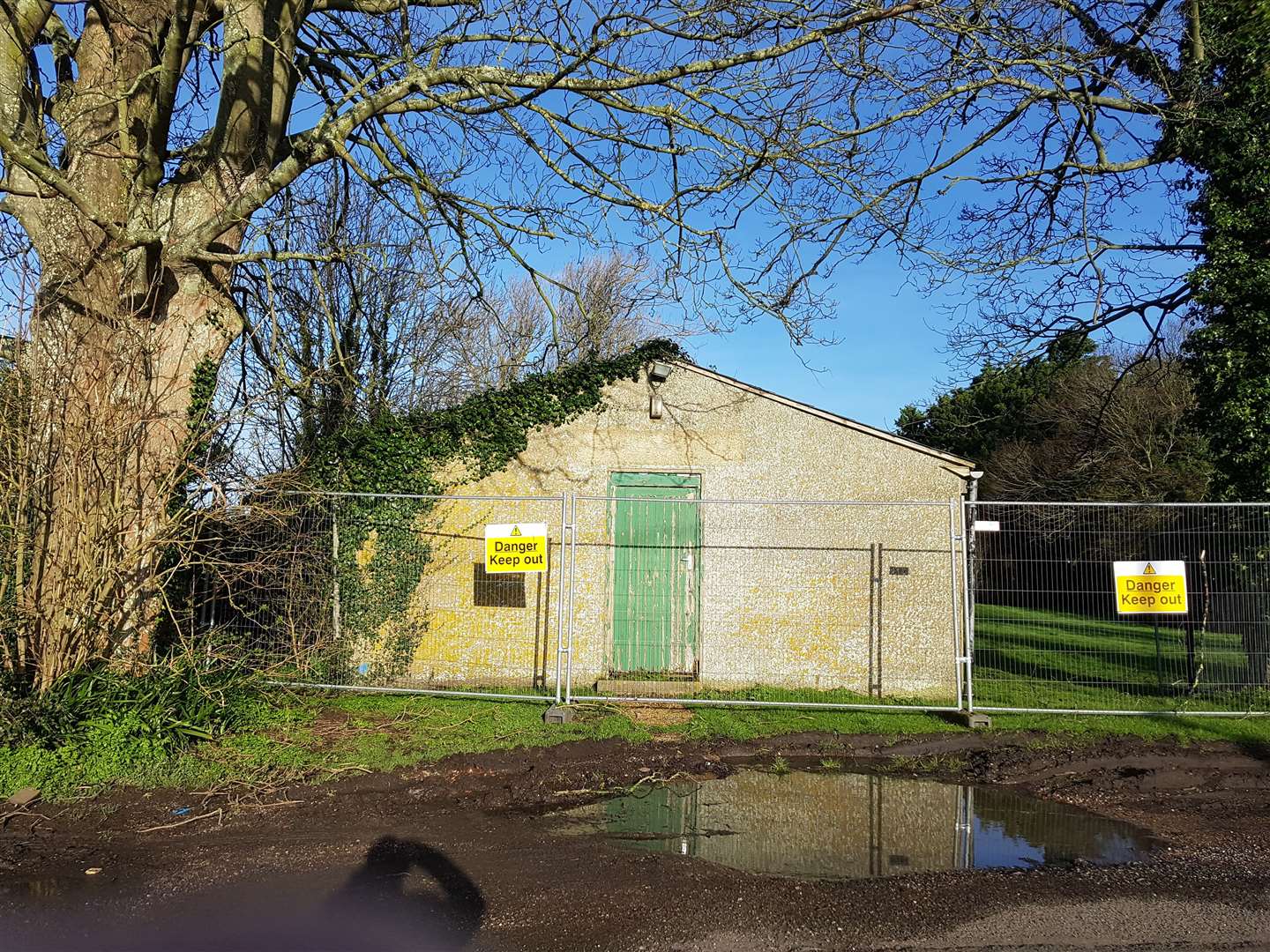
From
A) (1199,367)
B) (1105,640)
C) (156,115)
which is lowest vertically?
(1105,640)

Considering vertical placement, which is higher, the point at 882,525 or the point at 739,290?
the point at 739,290

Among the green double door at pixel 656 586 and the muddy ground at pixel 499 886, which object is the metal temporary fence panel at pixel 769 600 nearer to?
the green double door at pixel 656 586

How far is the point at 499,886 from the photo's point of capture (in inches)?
190

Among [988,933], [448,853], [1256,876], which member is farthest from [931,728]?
[448,853]

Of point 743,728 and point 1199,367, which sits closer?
point 743,728

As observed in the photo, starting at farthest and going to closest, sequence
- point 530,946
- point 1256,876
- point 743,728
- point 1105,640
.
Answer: point 1105,640, point 743,728, point 1256,876, point 530,946

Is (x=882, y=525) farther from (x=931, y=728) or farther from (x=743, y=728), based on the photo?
(x=743, y=728)

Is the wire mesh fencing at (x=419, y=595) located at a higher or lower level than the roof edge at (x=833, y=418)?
lower

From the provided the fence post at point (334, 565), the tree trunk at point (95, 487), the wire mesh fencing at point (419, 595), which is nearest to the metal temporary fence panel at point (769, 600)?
the wire mesh fencing at point (419, 595)

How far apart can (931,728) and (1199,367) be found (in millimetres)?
6353

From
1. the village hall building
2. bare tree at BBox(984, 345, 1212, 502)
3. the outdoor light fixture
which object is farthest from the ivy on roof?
bare tree at BBox(984, 345, 1212, 502)

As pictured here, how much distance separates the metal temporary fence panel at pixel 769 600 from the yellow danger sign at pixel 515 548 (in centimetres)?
135

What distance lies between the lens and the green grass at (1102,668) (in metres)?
9.45

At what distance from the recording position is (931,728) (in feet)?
28.3
